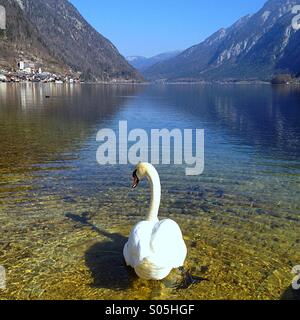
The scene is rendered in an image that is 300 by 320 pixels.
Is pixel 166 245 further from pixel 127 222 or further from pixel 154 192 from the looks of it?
pixel 127 222

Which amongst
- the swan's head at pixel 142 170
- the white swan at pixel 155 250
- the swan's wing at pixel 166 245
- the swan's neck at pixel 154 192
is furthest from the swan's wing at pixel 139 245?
the swan's head at pixel 142 170

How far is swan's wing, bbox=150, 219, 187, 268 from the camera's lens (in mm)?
8586

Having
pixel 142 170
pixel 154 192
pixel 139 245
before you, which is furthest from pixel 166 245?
pixel 142 170

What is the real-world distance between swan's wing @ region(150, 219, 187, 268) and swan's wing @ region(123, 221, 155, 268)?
15 centimetres

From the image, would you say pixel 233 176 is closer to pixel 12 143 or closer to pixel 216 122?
pixel 12 143

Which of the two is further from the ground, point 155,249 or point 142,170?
point 142,170

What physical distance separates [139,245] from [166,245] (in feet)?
1.95

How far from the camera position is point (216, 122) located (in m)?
46.3

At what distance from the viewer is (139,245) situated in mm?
8797

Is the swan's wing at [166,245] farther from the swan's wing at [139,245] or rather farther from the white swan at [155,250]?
the swan's wing at [139,245]

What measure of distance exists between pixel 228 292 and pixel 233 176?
34.9ft

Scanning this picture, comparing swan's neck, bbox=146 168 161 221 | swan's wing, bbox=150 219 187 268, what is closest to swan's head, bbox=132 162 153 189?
swan's neck, bbox=146 168 161 221

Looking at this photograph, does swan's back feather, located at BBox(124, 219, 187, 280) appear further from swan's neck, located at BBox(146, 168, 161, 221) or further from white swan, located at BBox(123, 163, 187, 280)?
swan's neck, located at BBox(146, 168, 161, 221)

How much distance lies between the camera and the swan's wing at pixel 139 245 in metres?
8.63
